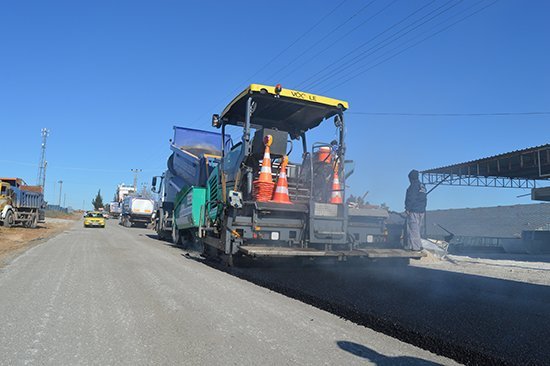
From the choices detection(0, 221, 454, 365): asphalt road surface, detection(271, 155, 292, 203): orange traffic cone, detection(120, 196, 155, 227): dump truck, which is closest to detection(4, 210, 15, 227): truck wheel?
detection(120, 196, 155, 227): dump truck

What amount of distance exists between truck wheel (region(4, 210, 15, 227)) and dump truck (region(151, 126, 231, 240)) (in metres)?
11.4

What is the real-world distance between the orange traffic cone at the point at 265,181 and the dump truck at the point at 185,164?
409 centimetres

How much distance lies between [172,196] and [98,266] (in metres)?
6.41

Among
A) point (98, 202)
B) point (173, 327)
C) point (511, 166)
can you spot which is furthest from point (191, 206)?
point (98, 202)

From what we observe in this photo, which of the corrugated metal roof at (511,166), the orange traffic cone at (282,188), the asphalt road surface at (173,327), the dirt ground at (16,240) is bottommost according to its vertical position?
the asphalt road surface at (173,327)

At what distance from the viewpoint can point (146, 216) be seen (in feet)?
116

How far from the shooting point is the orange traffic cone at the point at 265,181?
7723 mm

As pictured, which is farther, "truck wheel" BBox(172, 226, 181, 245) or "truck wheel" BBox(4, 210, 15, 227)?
"truck wheel" BBox(4, 210, 15, 227)

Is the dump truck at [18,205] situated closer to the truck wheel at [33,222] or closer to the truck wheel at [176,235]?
the truck wheel at [33,222]

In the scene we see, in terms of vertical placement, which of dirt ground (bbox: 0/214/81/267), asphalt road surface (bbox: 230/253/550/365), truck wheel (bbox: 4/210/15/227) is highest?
truck wheel (bbox: 4/210/15/227)

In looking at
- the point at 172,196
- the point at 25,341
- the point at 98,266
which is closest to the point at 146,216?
the point at 172,196

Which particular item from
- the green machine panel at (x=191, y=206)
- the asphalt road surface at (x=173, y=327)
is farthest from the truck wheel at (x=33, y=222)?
the asphalt road surface at (x=173, y=327)

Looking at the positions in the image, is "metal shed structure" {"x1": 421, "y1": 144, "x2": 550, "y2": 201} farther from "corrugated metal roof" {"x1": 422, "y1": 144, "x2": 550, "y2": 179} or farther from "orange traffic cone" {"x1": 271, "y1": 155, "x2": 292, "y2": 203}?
"orange traffic cone" {"x1": 271, "y1": 155, "x2": 292, "y2": 203}

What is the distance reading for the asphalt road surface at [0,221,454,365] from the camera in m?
3.63
